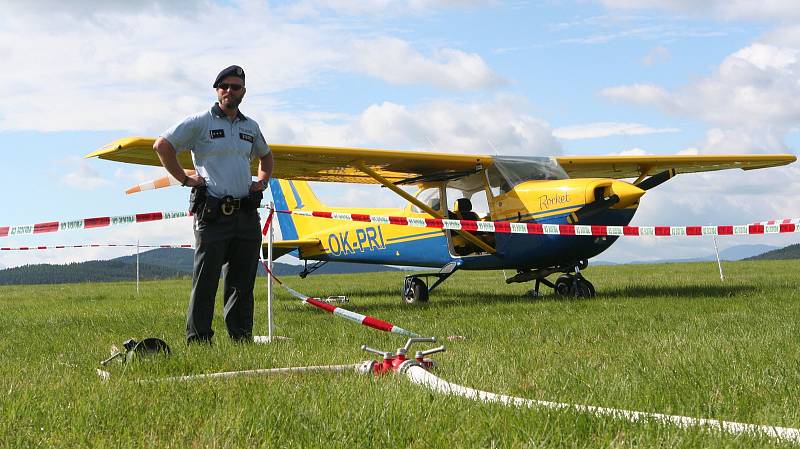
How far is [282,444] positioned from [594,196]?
8.28 m

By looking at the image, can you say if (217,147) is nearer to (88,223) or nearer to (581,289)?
(88,223)

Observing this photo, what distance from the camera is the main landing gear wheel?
11383mm

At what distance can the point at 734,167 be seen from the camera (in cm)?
1538

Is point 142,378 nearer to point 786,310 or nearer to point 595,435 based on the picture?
point 595,435

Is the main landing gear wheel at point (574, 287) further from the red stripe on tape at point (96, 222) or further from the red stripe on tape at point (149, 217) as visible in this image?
the red stripe on tape at point (96, 222)

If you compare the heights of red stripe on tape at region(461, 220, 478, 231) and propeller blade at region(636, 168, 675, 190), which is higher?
propeller blade at region(636, 168, 675, 190)

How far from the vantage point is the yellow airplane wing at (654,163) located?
13500 mm

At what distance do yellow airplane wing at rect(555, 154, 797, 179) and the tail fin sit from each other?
223 inches

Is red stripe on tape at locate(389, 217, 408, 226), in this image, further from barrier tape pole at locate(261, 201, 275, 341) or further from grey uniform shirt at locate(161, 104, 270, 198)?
grey uniform shirt at locate(161, 104, 270, 198)

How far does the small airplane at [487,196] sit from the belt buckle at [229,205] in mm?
3569

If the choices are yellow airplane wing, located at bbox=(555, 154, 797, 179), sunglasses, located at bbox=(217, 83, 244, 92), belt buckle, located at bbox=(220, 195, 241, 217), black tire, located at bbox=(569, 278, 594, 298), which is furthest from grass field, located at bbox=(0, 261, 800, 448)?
yellow airplane wing, located at bbox=(555, 154, 797, 179)

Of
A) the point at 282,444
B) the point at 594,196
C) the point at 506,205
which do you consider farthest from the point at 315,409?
the point at 506,205

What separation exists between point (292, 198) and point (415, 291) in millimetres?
5629

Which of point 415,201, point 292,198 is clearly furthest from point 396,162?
point 292,198
